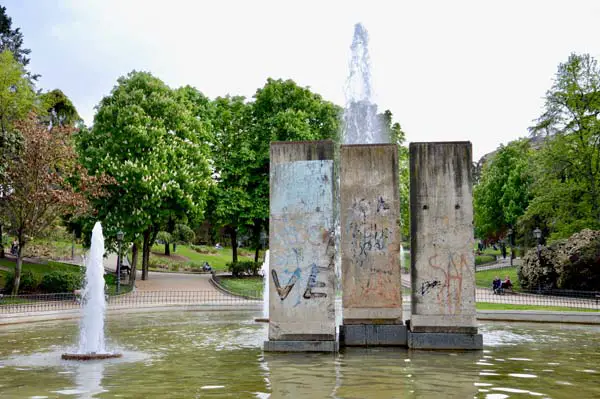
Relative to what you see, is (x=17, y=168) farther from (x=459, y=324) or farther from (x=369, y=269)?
(x=459, y=324)

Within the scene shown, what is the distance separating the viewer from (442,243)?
1387cm

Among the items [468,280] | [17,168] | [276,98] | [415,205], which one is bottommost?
[468,280]

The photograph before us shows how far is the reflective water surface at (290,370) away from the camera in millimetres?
9062

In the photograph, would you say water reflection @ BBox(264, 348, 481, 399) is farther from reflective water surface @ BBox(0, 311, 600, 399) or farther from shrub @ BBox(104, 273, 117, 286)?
shrub @ BBox(104, 273, 117, 286)

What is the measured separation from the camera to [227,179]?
46.4 m

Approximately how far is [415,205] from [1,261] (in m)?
39.6

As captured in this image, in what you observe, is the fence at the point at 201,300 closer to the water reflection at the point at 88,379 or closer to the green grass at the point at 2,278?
the green grass at the point at 2,278

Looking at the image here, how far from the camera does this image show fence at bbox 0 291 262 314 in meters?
25.1

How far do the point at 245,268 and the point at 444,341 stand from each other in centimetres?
3371

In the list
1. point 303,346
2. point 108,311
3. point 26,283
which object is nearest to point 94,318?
point 303,346

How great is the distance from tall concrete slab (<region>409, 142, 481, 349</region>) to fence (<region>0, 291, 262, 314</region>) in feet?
53.0

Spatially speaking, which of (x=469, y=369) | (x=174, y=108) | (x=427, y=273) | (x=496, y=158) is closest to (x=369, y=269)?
(x=427, y=273)

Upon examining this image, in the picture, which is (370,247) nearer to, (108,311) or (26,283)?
(108,311)

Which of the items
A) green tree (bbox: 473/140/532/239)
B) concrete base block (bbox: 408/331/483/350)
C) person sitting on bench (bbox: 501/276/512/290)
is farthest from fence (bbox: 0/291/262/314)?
green tree (bbox: 473/140/532/239)
